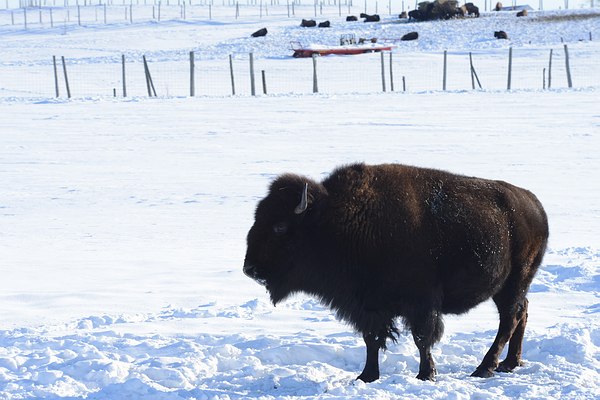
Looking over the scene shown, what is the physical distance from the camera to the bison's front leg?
555cm

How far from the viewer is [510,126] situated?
21922 millimetres

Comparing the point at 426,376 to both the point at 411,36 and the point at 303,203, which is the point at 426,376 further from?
the point at 411,36

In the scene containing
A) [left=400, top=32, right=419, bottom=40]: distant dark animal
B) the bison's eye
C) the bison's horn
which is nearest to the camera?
the bison's horn

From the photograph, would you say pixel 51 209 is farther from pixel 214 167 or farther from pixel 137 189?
pixel 214 167

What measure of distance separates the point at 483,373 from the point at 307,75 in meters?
38.4

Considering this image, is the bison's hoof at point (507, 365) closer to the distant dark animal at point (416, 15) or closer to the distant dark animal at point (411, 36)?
the distant dark animal at point (411, 36)

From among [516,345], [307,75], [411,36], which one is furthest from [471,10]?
[516,345]

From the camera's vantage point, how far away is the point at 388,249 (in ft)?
17.8

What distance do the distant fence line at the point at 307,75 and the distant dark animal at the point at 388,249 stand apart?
91.5 ft

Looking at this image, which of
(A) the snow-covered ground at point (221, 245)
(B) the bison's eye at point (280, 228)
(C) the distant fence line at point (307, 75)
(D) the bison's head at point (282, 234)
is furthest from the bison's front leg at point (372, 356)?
(C) the distant fence line at point (307, 75)

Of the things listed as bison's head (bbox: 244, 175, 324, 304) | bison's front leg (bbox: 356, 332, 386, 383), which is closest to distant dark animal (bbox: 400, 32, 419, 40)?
bison's head (bbox: 244, 175, 324, 304)

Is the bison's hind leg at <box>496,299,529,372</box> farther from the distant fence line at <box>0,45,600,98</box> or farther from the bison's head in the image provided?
the distant fence line at <box>0,45,600,98</box>

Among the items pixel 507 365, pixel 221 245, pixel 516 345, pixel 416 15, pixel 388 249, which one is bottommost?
pixel 221 245

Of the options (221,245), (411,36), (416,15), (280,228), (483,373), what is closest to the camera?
(280,228)
